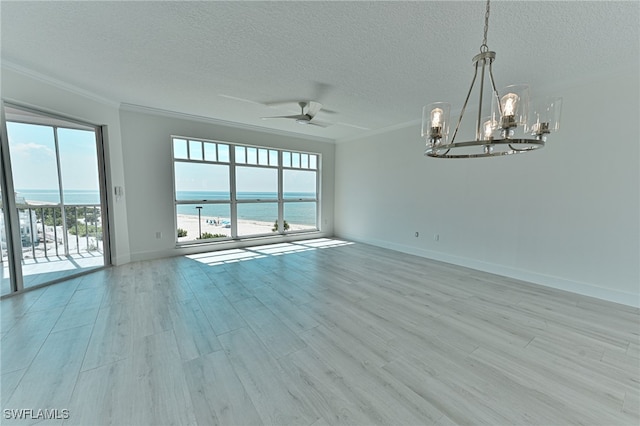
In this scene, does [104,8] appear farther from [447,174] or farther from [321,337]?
[447,174]

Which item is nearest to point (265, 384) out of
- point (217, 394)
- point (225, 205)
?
point (217, 394)

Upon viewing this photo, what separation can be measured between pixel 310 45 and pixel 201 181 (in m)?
3.73

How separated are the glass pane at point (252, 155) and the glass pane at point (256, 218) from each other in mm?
1004

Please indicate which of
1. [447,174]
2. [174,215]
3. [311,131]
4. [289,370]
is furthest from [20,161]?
[447,174]

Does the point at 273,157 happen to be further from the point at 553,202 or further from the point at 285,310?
the point at 553,202

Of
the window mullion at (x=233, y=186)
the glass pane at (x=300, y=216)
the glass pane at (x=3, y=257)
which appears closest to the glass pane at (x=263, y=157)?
the window mullion at (x=233, y=186)

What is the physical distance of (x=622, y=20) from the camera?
6.32 ft

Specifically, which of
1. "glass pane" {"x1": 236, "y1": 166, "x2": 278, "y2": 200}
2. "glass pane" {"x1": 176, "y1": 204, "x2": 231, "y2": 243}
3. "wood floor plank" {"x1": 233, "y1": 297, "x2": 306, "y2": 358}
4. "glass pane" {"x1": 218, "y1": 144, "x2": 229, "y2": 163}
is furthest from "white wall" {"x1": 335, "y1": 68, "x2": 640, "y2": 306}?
"glass pane" {"x1": 176, "y1": 204, "x2": 231, "y2": 243}

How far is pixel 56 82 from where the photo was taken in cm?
316

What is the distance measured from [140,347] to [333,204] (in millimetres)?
5569

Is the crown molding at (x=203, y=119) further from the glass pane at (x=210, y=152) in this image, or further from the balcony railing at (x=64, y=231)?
the balcony railing at (x=64, y=231)

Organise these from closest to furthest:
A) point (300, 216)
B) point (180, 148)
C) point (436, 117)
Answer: point (436, 117) → point (180, 148) → point (300, 216)

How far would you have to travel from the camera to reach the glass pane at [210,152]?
16.4 feet

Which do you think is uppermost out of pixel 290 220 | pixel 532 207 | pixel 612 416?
pixel 532 207
